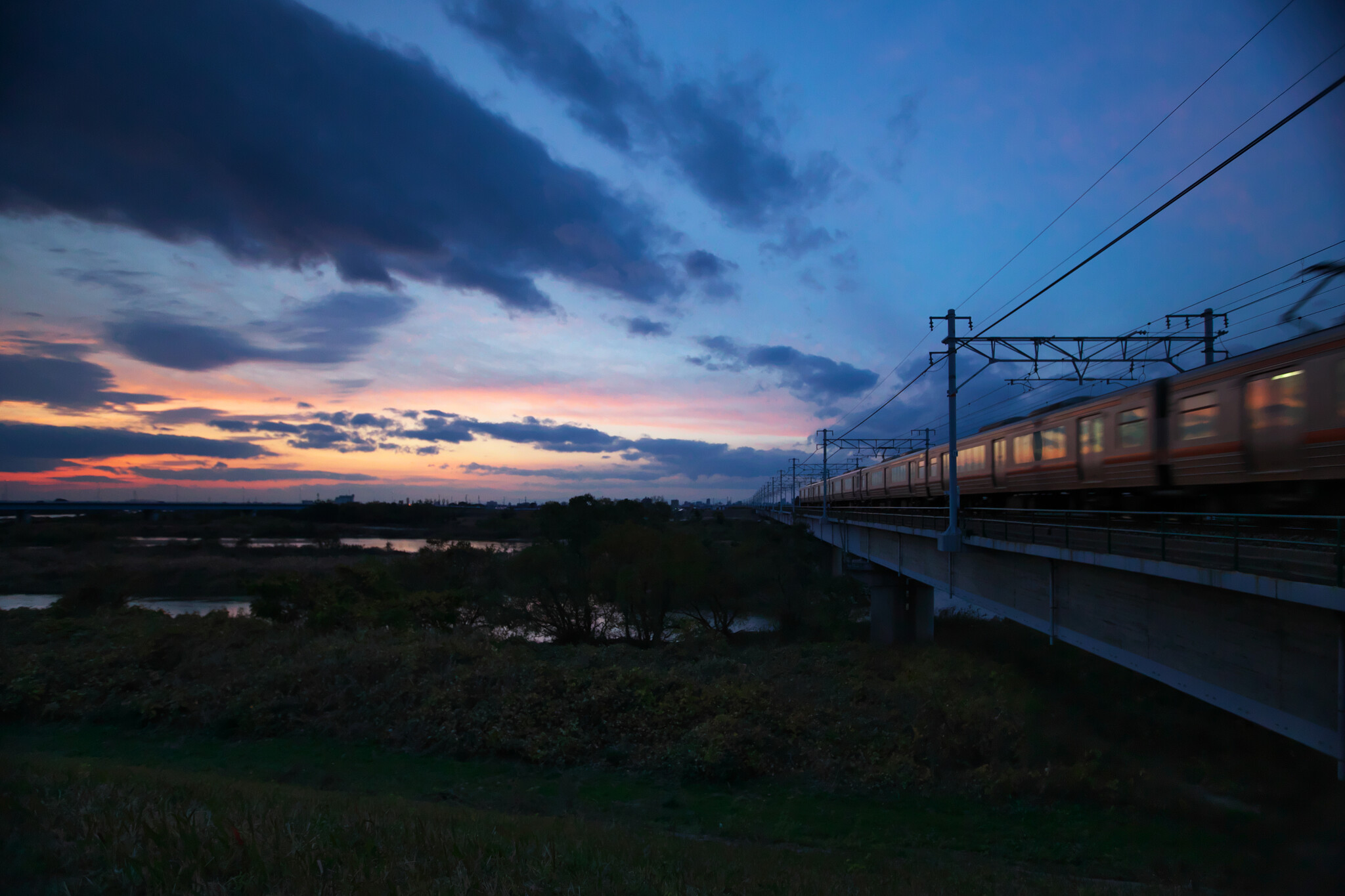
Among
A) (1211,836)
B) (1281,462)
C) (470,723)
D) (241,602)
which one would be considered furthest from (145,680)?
(241,602)

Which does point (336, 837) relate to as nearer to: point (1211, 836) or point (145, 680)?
point (1211, 836)

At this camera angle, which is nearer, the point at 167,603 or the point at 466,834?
the point at 466,834

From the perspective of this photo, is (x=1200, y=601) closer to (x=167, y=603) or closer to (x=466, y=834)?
(x=466, y=834)

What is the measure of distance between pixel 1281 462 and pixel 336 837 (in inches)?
615

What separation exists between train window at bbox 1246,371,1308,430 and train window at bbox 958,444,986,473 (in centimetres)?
1408

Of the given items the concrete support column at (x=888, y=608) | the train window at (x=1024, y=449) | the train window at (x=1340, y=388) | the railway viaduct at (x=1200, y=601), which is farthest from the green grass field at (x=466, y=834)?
the concrete support column at (x=888, y=608)

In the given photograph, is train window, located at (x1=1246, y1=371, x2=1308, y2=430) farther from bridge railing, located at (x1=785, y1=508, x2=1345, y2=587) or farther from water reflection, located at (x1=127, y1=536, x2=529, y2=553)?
water reflection, located at (x1=127, y1=536, x2=529, y2=553)

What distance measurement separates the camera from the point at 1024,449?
73.9 ft

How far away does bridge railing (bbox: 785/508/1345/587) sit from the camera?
841 cm

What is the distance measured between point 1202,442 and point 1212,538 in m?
5.05

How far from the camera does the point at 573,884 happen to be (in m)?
5.83

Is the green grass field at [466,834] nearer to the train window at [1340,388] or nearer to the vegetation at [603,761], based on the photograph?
the vegetation at [603,761]

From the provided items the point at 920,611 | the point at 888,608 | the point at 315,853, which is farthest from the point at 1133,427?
the point at 920,611

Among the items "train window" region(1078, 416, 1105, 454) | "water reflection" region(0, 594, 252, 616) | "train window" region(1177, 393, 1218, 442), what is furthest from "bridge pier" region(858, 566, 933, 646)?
"water reflection" region(0, 594, 252, 616)
